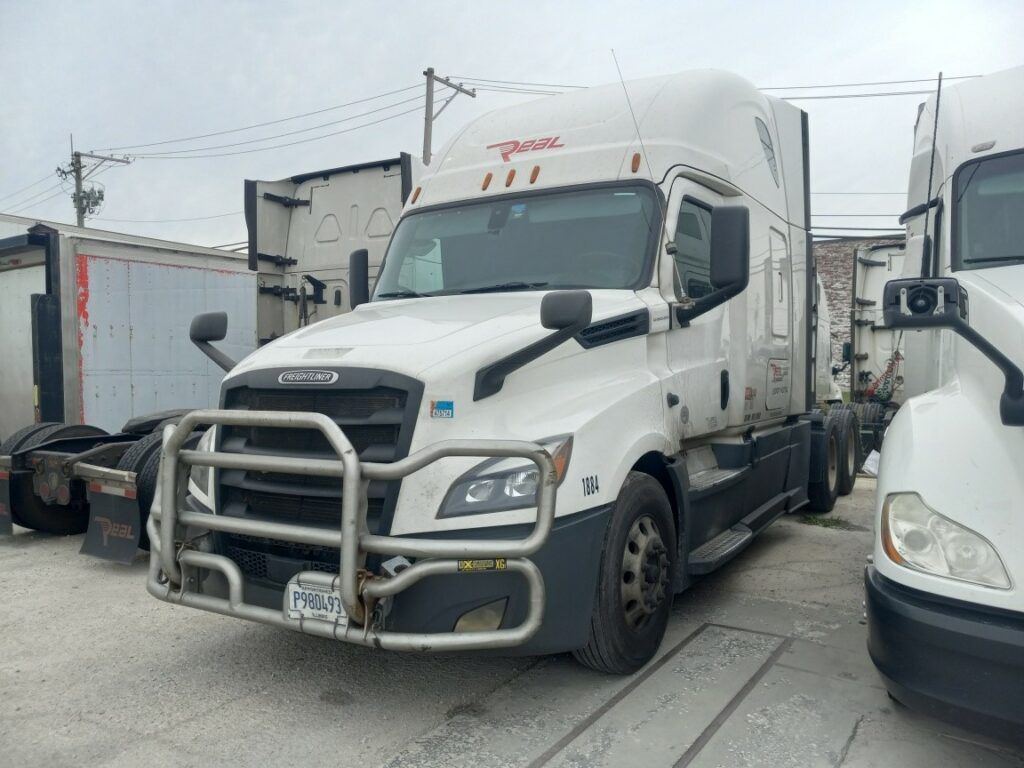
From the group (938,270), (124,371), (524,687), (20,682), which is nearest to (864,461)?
(938,270)

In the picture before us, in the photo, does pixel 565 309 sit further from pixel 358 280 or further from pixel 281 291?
pixel 281 291

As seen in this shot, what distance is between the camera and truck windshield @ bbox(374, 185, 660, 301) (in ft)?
15.5

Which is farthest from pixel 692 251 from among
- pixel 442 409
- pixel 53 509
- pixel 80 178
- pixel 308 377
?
pixel 80 178

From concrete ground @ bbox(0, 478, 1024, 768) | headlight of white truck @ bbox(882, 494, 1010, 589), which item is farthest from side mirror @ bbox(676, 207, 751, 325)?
concrete ground @ bbox(0, 478, 1024, 768)

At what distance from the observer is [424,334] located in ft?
13.0

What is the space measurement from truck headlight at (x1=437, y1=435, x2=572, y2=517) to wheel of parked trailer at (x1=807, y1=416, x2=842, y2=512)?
5475mm

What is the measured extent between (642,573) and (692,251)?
2027mm

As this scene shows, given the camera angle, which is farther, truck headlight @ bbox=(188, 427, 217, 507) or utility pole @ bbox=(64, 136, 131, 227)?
utility pole @ bbox=(64, 136, 131, 227)

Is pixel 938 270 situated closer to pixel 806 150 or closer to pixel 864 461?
pixel 806 150

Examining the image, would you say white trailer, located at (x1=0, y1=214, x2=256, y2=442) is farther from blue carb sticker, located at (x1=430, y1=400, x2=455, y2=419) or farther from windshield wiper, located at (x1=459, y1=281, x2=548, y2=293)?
blue carb sticker, located at (x1=430, y1=400, x2=455, y2=419)

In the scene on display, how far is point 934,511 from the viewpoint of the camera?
2896 mm

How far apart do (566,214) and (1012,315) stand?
2466mm

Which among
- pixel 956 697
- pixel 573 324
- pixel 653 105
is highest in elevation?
pixel 653 105

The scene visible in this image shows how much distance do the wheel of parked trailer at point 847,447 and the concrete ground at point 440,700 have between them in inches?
164
